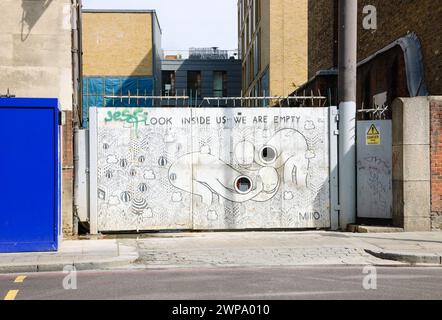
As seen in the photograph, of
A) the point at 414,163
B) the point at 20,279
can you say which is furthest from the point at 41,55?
the point at 414,163

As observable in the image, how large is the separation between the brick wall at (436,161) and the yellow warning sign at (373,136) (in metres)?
1.17

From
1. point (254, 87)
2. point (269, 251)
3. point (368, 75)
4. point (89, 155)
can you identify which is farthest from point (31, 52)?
point (254, 87)

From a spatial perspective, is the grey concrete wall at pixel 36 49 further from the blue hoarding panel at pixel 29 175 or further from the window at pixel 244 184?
the window at pixel 244 184

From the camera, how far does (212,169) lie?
13344mm

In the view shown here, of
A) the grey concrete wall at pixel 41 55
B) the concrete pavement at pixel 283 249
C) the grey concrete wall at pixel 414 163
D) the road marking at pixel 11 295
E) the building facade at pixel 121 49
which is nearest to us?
the road marking at pixel 11 295

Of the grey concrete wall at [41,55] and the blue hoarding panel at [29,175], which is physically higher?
the grey concrete wall at [41,55]

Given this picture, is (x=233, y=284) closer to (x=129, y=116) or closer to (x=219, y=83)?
(x=129, y=116)

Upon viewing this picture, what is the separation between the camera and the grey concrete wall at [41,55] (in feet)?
41.8

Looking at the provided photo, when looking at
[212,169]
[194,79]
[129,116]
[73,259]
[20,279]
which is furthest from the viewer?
[194,79]

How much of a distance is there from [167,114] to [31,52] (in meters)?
3.09

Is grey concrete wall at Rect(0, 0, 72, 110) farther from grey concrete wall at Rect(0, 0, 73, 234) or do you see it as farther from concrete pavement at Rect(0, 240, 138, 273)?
concrete pavement at Rect(0, 240, 138, 273)

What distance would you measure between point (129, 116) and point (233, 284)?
577cm

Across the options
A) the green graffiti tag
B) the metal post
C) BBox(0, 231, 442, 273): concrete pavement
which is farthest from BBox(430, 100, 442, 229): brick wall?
the green graffiti tag

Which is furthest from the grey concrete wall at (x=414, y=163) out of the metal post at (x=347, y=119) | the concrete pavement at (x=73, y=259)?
the concrete pavement at (x=73, y=259)
